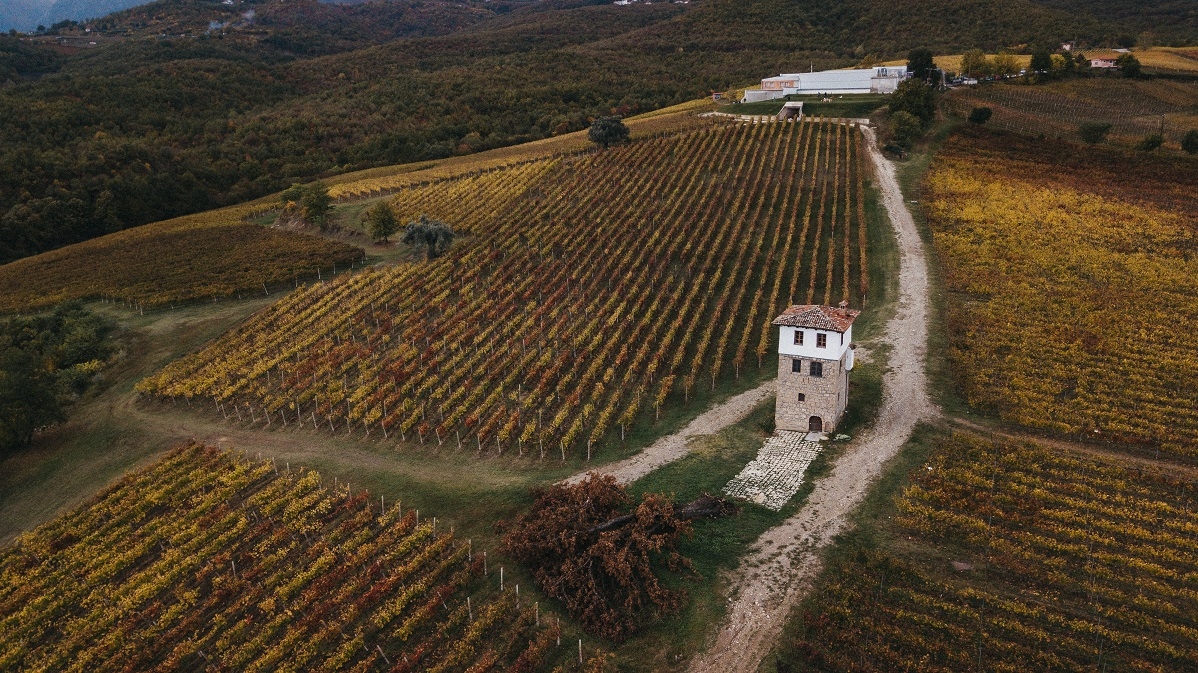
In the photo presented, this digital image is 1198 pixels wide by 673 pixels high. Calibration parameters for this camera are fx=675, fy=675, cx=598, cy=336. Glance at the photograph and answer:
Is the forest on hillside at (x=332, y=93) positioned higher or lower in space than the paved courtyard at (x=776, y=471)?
higher

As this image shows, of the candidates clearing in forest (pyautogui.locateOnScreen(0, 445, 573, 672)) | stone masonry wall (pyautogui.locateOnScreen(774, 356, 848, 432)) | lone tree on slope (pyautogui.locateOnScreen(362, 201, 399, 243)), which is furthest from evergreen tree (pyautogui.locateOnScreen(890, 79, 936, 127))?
clearing in forest (pyautogui.locateOnScreen(0, 445, 573, 672))

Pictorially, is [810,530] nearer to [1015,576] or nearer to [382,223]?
[1015,576]

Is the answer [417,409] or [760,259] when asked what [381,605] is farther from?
[760,259]

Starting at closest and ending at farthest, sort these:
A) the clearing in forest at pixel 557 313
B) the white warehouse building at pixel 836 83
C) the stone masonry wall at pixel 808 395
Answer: the stone masonry wall at pixel 808 395 → the clearing in forest at pixel 557 313 → the white warehouse building at pixel 836 83

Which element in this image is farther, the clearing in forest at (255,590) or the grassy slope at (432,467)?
the grassy slope at (432,467)

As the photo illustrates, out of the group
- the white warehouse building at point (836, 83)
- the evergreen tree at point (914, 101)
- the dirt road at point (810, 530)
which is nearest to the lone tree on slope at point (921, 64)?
the white warehouse building at point (836, 83)

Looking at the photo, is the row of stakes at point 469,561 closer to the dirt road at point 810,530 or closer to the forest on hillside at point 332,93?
the dirt road at point 810,530

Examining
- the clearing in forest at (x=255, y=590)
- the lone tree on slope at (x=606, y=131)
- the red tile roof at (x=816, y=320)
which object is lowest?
the clearing in forest at (x=255, y=590)

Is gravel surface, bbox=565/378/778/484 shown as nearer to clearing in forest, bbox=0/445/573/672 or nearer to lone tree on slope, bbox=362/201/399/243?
clearing in forest, bbox=0/445/573/672
